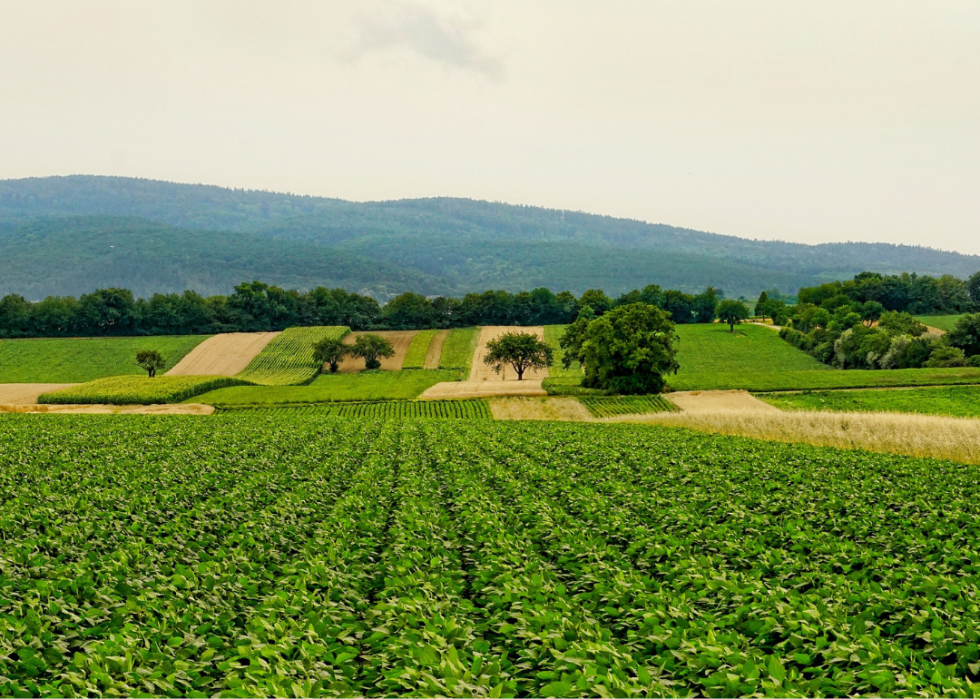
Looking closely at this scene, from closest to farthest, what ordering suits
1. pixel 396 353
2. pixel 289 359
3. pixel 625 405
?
pixel 625 405 < pixel 289 359 < pixel 396 353

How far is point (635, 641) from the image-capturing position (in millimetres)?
8945

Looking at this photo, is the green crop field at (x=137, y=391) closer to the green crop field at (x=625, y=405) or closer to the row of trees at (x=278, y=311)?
the green crop field at (x=625, y=405)

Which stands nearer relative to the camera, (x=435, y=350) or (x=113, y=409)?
(x=113, y=409)

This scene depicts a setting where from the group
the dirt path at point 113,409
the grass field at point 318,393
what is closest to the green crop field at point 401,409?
the grass field at point 318,393

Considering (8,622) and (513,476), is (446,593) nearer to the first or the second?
(8,622)

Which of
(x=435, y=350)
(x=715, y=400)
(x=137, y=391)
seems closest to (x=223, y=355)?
(x=435, y=350)

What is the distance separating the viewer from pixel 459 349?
13375 centimetres

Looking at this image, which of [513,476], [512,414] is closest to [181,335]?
[512,414]

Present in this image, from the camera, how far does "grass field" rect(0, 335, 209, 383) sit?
368ft

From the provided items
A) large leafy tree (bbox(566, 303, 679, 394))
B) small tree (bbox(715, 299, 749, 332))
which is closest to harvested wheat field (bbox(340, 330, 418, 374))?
large leafy tree (bbox(566, 303, 679, 394))

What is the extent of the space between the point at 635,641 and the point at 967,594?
5242mm

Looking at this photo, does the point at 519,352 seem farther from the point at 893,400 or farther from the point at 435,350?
the point at 893,400

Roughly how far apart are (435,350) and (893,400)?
85701mm

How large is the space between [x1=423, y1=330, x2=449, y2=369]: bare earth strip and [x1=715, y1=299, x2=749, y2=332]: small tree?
64.7 metres
